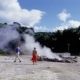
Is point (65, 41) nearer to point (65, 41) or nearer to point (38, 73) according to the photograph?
point (65, 41)

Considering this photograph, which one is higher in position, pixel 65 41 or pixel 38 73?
pixel 65 41

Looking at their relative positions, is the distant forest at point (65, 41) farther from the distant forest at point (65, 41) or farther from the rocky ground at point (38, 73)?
the rocky ground at point (38, 73)

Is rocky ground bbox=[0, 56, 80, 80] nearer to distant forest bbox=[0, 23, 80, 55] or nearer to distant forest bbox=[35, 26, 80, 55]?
distant forest bbox=[0, 23, 80, 55]

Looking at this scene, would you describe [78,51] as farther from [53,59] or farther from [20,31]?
[53,59]

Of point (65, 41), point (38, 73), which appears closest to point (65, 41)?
point (65, 41)

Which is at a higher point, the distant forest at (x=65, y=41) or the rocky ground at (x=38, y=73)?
the distant forest at (x=65, y=41)

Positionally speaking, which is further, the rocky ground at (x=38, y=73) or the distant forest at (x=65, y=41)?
the distant forest at (x=65, y=41)

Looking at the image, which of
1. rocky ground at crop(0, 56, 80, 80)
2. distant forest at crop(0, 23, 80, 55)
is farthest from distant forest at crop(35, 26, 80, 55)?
rocky ground at crop(0, 56, 80, 80)

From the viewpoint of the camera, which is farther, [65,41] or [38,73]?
[65,41]

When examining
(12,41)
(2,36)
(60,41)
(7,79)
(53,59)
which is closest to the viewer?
(7,79)

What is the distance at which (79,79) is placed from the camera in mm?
17109

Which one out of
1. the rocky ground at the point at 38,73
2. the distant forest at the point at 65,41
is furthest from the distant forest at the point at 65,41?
the rocky ground at the point at 38,73

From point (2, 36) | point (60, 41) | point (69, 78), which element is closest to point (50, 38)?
point (60, 41)

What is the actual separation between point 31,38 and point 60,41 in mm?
33019
